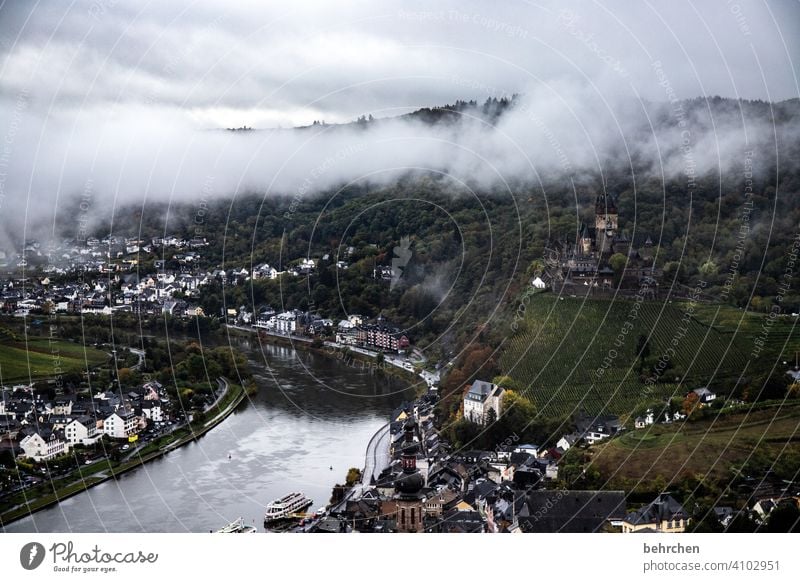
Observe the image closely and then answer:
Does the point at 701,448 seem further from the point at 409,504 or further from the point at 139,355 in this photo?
the point at 139,355

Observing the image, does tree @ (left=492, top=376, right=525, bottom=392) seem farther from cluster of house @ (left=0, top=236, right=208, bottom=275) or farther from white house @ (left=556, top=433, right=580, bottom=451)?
cluster of house @ (left=0, top=236, right=208, bottom=275)

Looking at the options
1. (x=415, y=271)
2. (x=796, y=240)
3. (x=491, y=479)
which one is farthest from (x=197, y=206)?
(x=491, y=479)

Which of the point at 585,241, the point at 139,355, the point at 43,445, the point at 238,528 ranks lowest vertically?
the point at 238,528

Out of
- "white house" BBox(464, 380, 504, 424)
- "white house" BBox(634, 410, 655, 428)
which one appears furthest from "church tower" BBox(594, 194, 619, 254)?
"white house" BBox(634, 410, 655, 428)

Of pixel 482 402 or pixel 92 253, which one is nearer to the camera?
pixel 482 402

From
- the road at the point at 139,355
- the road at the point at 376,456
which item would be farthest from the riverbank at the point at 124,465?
the road at the point at 376,456

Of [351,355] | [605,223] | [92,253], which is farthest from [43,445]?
[92,253]
